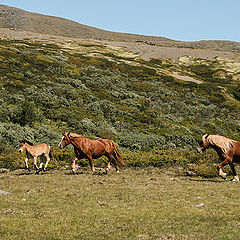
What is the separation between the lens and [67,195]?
32.9 ft

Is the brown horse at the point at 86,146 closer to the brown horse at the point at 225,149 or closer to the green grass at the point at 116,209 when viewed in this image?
the green grass at the point at 116,209

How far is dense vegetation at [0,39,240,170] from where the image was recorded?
24.8 meters

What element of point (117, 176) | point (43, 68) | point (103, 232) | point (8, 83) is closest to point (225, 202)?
point (103, 232)

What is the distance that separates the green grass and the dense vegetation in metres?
7.72

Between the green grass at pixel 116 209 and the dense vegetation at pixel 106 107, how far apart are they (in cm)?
772

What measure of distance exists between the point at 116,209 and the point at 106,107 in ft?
84.7

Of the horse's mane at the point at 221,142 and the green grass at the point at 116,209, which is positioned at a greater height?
the horse's mane at the point at 221,142

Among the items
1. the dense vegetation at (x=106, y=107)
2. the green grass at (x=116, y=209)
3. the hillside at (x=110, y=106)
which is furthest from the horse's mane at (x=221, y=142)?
the dense vegetation at (x=106, y=107)

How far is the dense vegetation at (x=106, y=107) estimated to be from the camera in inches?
974

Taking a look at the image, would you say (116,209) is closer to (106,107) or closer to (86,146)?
(86,146)

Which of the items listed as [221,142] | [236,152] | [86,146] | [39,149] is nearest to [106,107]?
[39,149]

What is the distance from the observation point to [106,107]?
3375 cm

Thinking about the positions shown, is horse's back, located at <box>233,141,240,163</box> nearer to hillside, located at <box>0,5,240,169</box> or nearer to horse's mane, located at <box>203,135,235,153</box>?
horse's mane, located at <box>203,135,235,153</box>

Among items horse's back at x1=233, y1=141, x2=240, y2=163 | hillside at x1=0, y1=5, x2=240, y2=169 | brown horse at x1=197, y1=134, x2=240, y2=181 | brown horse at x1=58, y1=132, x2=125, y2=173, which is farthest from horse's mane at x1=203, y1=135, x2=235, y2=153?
hillside at x1=0, y1=5, x2=240, y2=169
